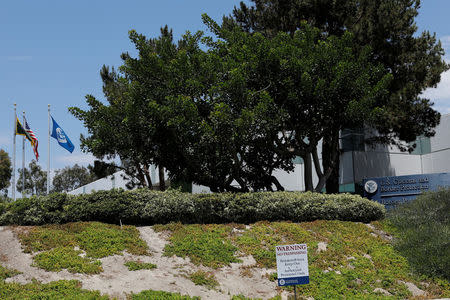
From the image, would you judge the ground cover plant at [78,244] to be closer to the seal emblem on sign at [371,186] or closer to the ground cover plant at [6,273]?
the ground cover plant at [6,273]

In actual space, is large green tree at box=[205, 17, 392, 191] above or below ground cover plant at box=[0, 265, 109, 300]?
above

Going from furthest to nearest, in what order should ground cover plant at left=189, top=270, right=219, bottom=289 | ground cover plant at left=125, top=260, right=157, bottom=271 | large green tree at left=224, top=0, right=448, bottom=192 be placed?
large green tree at left=224, top=0, right=448, bottom=192 < ground cover plant at left=125, top=260, right=157, bottom=271 < ground cover plant at left=189, top=270, right=219, bottom=289

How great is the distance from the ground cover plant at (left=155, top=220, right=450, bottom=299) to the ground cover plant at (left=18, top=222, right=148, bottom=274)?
1.09 meters

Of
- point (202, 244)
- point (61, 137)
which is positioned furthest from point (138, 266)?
point (61, 137)

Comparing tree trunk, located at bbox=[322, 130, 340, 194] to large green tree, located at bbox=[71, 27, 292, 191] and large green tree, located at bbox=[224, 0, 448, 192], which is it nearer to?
large green tree, located at bbox=[224, 0, 448, 192]

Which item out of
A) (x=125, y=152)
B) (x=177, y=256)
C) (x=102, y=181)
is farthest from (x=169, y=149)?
(x=102, y=181)

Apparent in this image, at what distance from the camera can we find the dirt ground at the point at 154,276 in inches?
373

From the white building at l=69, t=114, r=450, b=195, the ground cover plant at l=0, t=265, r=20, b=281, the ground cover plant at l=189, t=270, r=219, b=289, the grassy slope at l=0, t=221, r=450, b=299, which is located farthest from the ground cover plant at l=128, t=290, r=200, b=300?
the white building at l=69, t=114, r=450, b=195

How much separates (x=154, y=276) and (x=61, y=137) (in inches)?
684

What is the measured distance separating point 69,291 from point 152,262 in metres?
2.44

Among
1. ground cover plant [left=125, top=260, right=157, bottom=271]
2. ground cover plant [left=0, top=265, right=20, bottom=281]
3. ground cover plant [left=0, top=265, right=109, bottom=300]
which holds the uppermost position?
ground cover plant [left=0, top=265, right=20, bottom=281]

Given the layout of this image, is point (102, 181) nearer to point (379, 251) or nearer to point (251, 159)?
point (251, 159)

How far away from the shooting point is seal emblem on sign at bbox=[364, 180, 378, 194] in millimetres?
20000

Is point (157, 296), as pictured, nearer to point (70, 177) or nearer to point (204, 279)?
point (204, 279)
